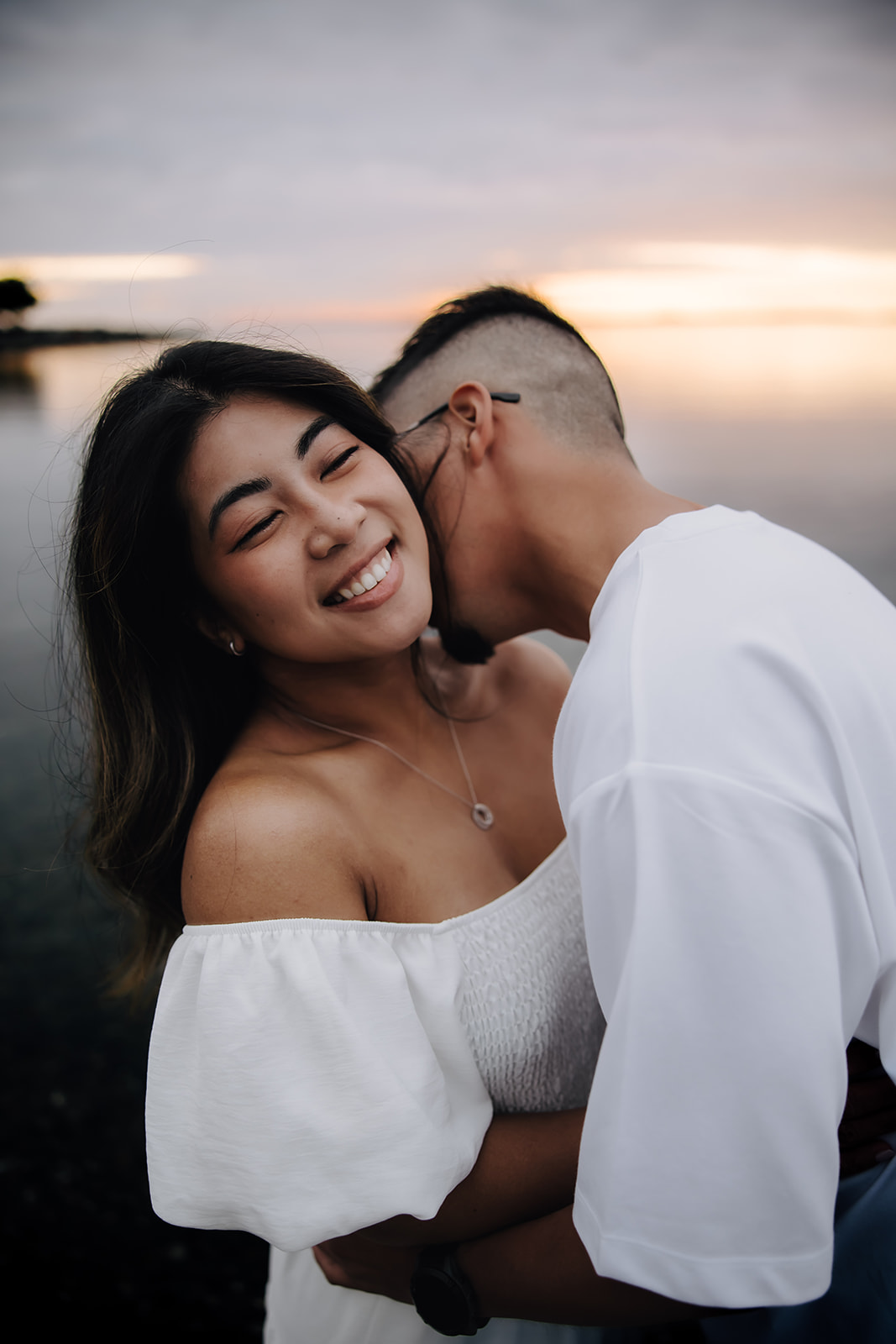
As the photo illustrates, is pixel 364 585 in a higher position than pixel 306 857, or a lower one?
higher

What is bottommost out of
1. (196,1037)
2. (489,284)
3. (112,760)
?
(196,1037)

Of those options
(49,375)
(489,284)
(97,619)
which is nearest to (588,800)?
(97,619)

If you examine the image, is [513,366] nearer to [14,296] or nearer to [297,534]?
[297,534]

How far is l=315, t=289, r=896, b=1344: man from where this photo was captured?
943 mm

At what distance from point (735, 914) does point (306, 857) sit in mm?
700

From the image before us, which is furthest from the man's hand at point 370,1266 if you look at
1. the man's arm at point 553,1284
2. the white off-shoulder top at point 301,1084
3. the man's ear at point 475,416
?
the man's ear at point 475,416

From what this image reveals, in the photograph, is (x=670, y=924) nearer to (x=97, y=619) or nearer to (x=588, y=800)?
(x=588, y=800)

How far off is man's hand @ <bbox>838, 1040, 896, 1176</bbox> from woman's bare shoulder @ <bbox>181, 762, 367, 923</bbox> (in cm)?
83

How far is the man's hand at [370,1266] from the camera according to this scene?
146 cm

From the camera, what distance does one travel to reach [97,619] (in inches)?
62.7

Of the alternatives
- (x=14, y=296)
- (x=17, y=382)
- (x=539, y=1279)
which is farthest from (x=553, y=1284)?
(x=14, y=296)

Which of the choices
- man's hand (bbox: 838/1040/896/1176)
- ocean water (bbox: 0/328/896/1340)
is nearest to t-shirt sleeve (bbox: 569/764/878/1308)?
man's hand (bbox: 838/1040/896/1176)

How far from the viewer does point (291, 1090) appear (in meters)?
1.19

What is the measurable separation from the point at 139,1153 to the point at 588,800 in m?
2.49
